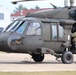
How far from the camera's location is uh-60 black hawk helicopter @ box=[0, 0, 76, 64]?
17894 millimetres

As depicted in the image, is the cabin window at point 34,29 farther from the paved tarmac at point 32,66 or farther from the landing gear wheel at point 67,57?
the landing gear wheel at point 67,57

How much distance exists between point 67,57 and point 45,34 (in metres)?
1.59

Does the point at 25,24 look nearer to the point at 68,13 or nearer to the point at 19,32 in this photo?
the point at 19,32

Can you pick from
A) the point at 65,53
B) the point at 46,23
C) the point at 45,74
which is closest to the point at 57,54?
the point at 65,53

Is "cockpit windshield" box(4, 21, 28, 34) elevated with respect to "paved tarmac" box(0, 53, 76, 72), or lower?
elevated

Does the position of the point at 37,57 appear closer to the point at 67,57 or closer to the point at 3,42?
the point at 67,57

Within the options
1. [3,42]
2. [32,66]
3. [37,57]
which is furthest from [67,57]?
[3,42]

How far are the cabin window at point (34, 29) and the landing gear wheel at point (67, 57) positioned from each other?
1.68 metres

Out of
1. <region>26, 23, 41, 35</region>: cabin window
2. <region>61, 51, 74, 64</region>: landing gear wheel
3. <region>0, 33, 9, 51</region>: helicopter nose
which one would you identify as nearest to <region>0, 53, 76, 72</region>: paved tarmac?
<region>61, 51, 74, 64</region>: landing gear wheel

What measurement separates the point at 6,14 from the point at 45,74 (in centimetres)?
7685

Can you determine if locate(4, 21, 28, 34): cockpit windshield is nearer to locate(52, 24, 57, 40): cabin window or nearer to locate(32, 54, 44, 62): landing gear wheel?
locate(52, 24, 57, 40): cabin window

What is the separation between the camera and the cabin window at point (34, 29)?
18.1 metres

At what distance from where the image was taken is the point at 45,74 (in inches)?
504

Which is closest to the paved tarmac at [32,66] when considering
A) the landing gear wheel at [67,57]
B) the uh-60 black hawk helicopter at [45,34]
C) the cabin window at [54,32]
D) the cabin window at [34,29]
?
the landing gear wheel at [67,57]
